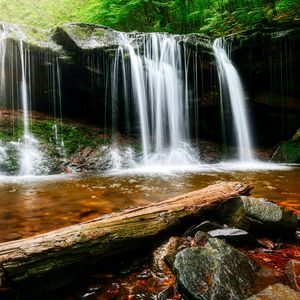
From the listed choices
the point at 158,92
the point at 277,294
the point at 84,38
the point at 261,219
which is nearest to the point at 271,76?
the point at 158,92

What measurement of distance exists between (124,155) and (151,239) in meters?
8.60

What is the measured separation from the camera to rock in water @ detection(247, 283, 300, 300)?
1.87 m

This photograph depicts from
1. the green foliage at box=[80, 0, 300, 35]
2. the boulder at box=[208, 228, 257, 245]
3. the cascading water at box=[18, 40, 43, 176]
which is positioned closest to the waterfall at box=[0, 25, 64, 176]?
the cascading water at box=[18, 40, 43, 176]

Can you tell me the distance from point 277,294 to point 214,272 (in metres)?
0.45

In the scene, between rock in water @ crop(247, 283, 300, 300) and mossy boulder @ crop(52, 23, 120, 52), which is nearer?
rock in water @ crop(247, 283, 300, 300)

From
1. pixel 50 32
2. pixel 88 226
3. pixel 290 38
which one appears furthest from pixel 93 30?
pixel 88 226

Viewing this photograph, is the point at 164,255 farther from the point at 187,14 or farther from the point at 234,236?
the point at 187,14

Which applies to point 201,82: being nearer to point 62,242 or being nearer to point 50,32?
point 50,32

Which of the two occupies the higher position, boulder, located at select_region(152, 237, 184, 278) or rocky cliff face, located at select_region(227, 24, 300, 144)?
rocky cliff face, located at select_region(227, 24, 300, 144)

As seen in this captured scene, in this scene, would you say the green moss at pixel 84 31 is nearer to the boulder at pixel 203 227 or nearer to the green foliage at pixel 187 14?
the green foliage at pixel 187 14

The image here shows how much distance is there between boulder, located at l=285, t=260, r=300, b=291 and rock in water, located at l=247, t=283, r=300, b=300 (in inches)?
9.3

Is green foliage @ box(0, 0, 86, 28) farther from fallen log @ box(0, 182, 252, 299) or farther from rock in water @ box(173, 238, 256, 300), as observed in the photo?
rock in water @ box(173, 238, 256, 300)

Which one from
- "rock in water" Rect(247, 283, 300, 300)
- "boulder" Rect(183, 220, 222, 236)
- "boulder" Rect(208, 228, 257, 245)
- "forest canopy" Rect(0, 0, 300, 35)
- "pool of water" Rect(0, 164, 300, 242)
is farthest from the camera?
"forest canopy" Rect(0, 0, 300, 35)

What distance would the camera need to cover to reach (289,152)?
12.0 m
